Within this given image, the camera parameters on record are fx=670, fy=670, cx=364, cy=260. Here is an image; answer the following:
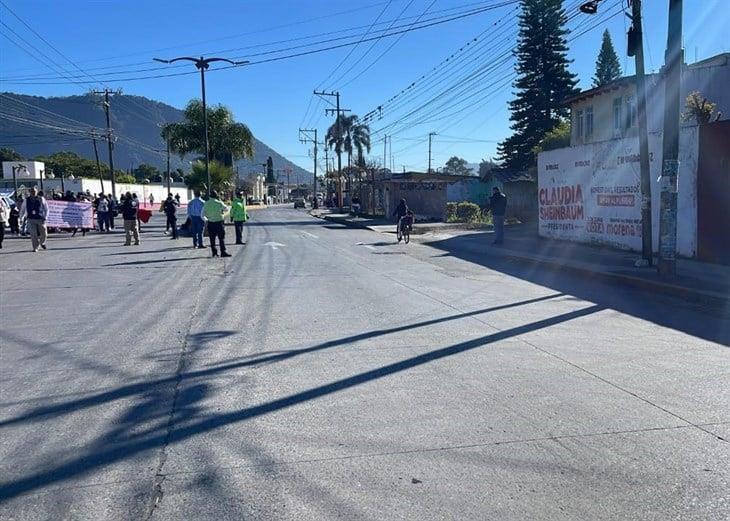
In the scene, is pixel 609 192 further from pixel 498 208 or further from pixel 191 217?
pixel 191 217

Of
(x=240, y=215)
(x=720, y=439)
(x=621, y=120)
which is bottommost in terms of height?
(x=720, y=439)

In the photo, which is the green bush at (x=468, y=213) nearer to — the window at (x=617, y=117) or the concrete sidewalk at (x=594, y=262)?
the concrete sidewalk at (x=594, y=262)

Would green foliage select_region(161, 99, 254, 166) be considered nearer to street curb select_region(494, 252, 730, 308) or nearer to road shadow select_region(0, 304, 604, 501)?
street curb select_region(494, 252, 730, 308)

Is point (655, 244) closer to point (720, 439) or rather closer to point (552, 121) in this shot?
point (720, 439)

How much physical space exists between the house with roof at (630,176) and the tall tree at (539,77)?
81.6 feet

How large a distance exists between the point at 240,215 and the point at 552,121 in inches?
1548

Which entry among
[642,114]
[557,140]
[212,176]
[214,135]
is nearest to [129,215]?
[642,114]

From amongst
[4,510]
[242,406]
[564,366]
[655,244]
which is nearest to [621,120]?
[655,244]

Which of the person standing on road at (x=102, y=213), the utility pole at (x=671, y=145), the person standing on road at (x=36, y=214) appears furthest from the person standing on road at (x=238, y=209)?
the utility pole at (x=671, y=145)

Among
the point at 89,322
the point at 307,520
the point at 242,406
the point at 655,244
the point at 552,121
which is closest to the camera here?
the point at 307,520

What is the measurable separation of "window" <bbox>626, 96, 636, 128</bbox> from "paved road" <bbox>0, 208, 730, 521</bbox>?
18399 mm

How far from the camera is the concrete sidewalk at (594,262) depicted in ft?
38.0

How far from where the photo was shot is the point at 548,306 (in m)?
10.4

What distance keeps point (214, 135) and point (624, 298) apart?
131 ft
